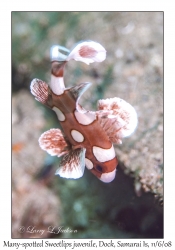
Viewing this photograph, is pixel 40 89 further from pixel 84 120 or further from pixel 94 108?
pixel 94 108

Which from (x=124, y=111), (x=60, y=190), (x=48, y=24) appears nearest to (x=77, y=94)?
(x=124, y=111)

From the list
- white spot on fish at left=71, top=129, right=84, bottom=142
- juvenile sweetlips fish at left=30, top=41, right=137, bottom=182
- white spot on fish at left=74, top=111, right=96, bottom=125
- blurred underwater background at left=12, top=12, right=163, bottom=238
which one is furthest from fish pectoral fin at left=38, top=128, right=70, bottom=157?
blurred underwater background at left=12, top=12, right=163, bottom=238

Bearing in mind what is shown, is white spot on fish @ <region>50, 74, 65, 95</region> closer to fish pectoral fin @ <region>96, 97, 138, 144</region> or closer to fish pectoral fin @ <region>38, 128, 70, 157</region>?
fish pectoral fin @ <region>96, 97, 138, 144</region>

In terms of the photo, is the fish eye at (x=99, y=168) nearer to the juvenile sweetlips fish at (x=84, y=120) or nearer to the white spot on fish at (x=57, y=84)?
the juvenile sweetlips fish at (x=84, y=120)

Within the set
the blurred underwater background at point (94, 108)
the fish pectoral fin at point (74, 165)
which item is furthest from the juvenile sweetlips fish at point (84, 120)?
the blurred underwater background at point (94, 108)

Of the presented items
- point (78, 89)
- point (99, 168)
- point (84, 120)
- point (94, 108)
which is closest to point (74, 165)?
point (99, 168)

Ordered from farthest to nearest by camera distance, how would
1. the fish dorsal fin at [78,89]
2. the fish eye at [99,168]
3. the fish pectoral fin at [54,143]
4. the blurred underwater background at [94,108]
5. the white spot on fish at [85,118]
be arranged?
the blurred underwater background at [94,108], the fish pectoral fin at [54,143], the fish eye at [99,168], the white spot on fish at [85,118], the fish dorsal fin at [78,89]

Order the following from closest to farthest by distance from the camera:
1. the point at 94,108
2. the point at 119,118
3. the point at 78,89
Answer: the point at 78,89
the point at 119,118
the point at 94,108
